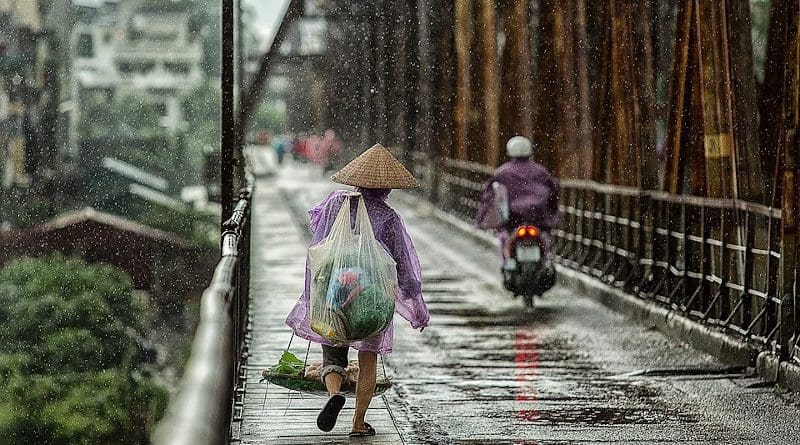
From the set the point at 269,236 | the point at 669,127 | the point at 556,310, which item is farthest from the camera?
the point at 269,236

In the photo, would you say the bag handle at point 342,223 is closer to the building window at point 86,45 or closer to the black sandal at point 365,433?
the black sandal at point 365,433

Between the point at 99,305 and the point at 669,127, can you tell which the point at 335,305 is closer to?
the point at 669,127

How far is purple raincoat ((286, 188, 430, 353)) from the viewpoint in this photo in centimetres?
783

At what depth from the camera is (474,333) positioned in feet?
42.4

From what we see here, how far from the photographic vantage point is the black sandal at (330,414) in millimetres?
7707

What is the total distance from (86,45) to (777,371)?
436 feet

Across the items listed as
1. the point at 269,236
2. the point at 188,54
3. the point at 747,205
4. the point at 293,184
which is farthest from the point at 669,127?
the point at 188,54

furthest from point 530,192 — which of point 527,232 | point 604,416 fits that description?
point 604,416

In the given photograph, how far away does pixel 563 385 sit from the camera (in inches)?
395

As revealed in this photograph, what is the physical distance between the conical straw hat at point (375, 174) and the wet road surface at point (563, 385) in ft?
4.39

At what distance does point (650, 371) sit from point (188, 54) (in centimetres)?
13217

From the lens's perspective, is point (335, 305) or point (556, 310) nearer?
point (335, 305)

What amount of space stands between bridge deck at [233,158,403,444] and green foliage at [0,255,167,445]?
13.1m

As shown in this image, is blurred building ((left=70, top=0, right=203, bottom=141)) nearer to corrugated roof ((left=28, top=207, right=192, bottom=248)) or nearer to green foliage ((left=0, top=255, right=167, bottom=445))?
corrugated roof ((left=28, top=207, right=192, bottom=248))
